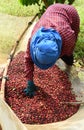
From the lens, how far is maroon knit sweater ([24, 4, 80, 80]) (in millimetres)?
5094

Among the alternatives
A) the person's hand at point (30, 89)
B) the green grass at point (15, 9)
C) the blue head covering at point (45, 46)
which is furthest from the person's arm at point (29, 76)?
the green grass at point (15, 9)

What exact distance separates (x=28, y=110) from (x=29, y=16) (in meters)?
3.97

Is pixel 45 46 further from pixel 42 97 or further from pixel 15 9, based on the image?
pixel 15 9

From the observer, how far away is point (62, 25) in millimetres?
5188

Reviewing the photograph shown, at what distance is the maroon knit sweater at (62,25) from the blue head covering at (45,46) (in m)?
0.24

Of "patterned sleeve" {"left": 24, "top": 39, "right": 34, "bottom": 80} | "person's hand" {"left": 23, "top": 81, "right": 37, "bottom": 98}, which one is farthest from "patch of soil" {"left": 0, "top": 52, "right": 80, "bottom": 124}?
"patterned sleeve" {"left": 24, "top": 39, "right": 34, "bottom": 80}

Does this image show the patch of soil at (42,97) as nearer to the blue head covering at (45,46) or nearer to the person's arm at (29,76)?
the person's arm at (29,76)

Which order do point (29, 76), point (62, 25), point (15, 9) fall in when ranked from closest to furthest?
point (62, 25), point (29, 76), point (15, 9)

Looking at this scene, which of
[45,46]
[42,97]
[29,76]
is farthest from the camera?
[42,97]

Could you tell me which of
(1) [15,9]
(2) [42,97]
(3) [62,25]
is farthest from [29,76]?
(1) [15,9]

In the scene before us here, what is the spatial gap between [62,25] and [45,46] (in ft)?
2.49

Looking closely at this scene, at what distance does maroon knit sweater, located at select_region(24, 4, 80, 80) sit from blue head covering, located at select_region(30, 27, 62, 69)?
0.79 ft

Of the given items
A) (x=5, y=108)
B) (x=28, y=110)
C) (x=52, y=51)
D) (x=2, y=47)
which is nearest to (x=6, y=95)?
(x=28, y=110)

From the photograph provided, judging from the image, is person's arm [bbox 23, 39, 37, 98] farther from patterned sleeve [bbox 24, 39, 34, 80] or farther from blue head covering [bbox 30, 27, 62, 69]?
blue head covering [bbox 30, 27, 62, 69]
